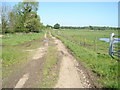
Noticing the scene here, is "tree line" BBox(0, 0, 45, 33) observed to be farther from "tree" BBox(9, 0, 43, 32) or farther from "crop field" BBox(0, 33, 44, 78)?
"crop field" BBox(0, 33, 44, 78)

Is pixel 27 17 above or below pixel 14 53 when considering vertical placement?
above

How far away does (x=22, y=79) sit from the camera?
5.12 m

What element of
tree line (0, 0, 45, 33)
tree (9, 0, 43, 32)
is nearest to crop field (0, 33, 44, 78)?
tree line (0, 0, 45, 33)

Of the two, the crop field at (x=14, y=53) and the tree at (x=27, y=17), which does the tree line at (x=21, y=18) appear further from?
the crop field at (x=14, y=53)

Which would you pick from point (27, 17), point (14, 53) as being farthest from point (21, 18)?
point (14, 53)

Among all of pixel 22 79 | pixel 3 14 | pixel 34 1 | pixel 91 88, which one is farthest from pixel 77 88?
pixel 34 1

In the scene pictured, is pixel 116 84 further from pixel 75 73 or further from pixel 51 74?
pixel 51 74

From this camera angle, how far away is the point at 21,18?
138 feet

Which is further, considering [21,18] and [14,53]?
[21,18]

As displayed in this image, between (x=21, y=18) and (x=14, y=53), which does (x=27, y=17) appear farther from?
(x=14, y=53)

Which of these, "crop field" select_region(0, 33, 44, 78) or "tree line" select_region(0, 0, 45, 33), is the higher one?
"tree line" select_region(0, 0, 45, 33)

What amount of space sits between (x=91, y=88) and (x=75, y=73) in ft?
5.10

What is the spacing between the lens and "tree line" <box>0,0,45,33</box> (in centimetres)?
3344

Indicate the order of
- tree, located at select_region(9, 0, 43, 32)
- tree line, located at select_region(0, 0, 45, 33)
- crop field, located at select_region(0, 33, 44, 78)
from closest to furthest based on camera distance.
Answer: crop field, located at select_region(0, 33, 44, 78), tree line, located at select_region(0, 0, 45, 33), tree, located at select_region(9, 0, 43, 32)
